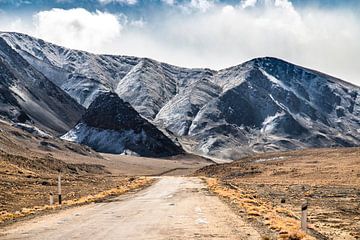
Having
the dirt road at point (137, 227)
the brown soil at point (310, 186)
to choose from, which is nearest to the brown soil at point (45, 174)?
the dirt road at point (137, 227)

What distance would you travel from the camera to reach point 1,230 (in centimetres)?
1978

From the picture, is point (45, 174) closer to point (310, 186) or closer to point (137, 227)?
point (310, 186)

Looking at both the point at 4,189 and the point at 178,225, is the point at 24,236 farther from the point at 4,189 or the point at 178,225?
the point at 4,189

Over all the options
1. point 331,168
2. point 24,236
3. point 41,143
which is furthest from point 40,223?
point 41,143

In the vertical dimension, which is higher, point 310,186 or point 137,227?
point 137,227

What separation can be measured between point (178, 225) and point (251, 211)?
7.08m

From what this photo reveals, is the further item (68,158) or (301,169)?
(68,158)

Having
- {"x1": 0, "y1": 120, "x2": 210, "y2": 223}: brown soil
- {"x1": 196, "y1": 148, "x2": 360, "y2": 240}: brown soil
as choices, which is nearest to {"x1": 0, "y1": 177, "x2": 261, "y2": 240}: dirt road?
→ {"x1": 196, "y1": 148, "x2": 360, "y2": 240}: brown soil

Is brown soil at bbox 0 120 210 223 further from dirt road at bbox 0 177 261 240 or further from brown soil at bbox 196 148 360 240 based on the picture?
brown soil at bbox 196 148 360 240

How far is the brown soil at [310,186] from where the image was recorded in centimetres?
2622

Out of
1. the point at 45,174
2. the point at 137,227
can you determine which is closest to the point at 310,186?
the point at 137,227

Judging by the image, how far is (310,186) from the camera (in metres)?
60.9

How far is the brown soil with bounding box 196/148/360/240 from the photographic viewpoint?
26219 millimetres

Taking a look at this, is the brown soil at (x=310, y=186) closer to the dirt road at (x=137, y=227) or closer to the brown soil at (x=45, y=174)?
the dirt road at (x=137, y=227)
